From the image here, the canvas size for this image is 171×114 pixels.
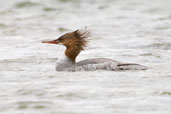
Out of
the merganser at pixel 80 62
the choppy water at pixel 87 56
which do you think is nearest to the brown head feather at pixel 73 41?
the merganser at pixel 80 62

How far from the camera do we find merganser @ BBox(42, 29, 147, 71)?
11.9m

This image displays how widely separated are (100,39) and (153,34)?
203cm

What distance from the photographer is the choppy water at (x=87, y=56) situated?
9.10 meters

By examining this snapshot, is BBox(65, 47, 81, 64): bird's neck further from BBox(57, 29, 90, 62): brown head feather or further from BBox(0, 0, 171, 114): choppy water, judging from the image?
BBox(0, 0, 171, 114): choppy water

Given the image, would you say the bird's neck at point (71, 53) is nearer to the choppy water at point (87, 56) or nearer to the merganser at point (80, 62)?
the merganser at point (80, 62)

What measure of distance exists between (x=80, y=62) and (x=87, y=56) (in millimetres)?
3023

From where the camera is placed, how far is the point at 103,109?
8.70m

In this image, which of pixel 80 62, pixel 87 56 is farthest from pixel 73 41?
pixel 87 56

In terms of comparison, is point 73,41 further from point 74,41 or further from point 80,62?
point 80,62

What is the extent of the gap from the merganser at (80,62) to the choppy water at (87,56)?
9.0 inches

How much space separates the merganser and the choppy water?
0.75 feet

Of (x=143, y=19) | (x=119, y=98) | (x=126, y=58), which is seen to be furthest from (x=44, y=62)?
(x=143, y=19)

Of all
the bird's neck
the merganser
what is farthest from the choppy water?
the bird's neck

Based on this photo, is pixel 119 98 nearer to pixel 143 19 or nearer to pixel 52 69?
pixel 52 69
